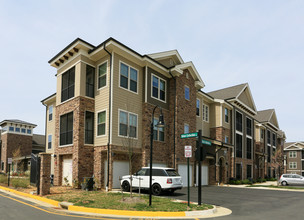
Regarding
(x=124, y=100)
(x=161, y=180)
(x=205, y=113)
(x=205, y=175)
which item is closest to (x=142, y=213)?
(x=161, y=180)

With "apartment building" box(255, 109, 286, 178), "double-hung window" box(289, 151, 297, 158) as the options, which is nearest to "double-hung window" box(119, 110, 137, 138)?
"apartment building" box(255, 109, 286, 178)

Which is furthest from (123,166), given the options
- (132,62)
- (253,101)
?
(253,101)

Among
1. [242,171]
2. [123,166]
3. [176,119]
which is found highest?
[176,119]

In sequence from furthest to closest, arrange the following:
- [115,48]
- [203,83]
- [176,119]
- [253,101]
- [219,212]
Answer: [253,101], [203,83], [176,119], [115,48], [219,212]

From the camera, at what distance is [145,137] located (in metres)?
20.3

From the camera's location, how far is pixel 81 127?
1920cm

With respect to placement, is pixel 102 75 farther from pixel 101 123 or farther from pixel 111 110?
pixel 101 123

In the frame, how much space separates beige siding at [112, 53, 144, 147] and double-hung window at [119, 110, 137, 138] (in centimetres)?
30

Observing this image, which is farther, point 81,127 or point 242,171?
point 242,171

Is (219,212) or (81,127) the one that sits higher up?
(81,127)

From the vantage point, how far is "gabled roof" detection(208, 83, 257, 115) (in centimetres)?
3455

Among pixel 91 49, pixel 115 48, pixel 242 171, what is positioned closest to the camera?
pixel 115 48

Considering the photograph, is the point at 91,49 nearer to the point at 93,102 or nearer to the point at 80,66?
the point at 80,66

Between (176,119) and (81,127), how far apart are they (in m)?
8.09
